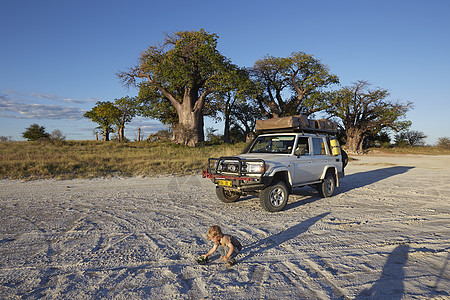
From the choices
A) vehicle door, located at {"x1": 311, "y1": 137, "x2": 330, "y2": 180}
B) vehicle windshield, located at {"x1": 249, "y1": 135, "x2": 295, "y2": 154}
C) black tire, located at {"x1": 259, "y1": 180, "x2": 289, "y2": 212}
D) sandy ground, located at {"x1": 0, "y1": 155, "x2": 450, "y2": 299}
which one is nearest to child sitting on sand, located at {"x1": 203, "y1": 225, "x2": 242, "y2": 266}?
sandy ground, located at {"x1": 0, "y1": 155, "x2": 450, "y2": 299}

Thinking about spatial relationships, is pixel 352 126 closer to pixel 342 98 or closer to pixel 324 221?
pixel 342 98

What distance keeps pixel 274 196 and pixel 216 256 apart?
3.01 m

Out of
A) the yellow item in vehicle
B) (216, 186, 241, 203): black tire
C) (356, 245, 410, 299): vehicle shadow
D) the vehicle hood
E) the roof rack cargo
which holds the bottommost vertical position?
(356, 245, 410, 299): vehicle shadow

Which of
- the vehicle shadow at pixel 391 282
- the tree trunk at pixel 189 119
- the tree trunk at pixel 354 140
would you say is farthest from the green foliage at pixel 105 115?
the vehicle shadow at pixel 391 282

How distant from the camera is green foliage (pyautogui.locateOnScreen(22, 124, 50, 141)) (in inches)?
1708

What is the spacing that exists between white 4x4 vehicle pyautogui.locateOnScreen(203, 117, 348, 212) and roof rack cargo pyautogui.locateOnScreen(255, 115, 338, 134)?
7 centimetres

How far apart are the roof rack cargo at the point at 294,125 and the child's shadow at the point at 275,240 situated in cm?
295

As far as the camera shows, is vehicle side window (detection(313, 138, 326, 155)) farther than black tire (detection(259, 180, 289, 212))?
Yes

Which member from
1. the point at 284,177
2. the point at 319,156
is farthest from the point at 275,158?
the point at 319,156

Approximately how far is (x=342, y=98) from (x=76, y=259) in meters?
36.8

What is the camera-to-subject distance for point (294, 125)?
7898 millimetres

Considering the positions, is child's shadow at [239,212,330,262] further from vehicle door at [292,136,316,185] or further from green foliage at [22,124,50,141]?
green foliage at [22,124,50,141]

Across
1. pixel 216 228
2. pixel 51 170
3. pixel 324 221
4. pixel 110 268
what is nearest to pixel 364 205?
pixel 324 221

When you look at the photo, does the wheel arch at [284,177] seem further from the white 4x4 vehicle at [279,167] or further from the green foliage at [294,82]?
the green foliage at [294,82]
